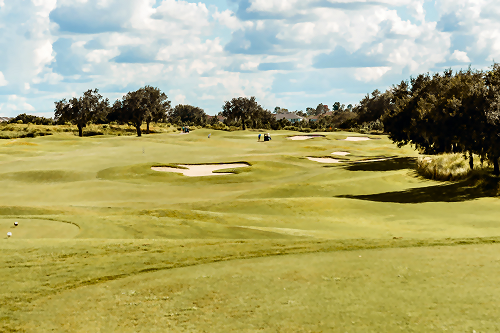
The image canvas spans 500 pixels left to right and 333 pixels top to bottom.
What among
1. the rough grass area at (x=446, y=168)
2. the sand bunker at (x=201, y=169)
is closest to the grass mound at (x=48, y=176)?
the sand bunker at (x=201, y=169)

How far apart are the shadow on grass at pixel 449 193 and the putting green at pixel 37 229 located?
15972mm

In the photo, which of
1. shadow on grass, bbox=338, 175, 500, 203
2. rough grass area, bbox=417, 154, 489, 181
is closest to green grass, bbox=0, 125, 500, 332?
shadow on grass, bbox=338, 175, 500, 203

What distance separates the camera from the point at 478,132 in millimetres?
26672

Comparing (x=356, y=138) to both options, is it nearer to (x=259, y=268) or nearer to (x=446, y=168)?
(x=446, y=168)

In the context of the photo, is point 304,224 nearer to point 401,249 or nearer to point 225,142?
point 401,249

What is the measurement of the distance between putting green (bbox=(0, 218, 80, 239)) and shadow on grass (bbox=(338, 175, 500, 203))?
1597 centimetres

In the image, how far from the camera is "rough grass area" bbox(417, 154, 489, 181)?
31.2m

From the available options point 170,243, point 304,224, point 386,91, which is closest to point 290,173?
point 304,224

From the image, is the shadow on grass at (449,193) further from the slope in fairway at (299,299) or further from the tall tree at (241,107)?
the tall tree at (241,107)

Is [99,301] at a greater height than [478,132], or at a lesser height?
lesser

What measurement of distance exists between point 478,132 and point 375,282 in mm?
22043

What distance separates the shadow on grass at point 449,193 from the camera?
24406 millimetres

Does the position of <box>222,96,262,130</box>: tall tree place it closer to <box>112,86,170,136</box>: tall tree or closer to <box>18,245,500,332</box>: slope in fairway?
<box>112,86,170,136</box>: tall tree

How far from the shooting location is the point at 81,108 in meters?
85.1
